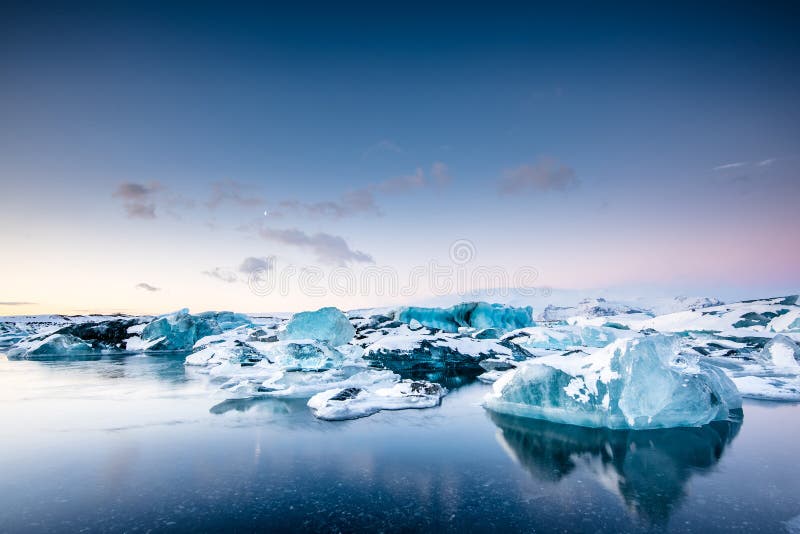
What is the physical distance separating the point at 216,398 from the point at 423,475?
9.44 meters

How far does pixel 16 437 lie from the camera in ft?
28.4

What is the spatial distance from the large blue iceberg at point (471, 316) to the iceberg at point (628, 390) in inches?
1252

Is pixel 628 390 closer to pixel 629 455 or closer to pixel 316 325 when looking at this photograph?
pixel 629 455

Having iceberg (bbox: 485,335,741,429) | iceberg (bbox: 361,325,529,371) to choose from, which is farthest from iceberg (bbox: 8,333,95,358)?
iceberg (bbox: 485,335,741,429)

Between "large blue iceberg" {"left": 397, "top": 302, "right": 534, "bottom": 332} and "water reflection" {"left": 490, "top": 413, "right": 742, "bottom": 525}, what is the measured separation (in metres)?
31.6

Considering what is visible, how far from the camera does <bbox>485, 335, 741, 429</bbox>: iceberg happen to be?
9344 mm

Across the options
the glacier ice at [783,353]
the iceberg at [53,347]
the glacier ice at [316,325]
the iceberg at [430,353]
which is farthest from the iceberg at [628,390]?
the iceberg at [53,347]

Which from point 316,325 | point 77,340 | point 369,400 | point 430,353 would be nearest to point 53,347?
point 77,340

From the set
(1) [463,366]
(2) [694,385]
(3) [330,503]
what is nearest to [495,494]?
(3) [330,503]

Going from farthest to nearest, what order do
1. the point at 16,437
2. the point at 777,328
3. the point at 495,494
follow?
the point at 777,328
the point at 16,437
the point at 495,494

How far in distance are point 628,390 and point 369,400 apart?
705 cm

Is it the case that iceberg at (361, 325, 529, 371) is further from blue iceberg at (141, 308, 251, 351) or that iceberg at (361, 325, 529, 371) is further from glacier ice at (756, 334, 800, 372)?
blue iceberg at (141, 308, 251, 351)

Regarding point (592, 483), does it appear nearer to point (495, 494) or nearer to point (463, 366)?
point (495, 494)

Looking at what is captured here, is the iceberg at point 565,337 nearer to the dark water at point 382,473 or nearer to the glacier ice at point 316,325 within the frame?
the glacier ice at point 316,325
